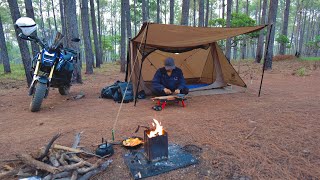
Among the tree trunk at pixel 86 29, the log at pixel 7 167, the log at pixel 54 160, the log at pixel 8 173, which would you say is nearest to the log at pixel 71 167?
the log at pixel 54 160

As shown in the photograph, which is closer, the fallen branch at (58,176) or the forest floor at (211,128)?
the fallen branch at (58,176)

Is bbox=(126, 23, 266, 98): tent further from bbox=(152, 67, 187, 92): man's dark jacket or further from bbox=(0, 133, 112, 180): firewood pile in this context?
bbox=(0, 133, 112, 180): firewood pile

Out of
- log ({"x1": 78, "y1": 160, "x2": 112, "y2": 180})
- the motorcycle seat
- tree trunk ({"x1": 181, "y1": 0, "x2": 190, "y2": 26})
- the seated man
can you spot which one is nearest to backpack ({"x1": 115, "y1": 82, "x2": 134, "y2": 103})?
the seated man

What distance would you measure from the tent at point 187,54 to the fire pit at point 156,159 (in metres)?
2.35

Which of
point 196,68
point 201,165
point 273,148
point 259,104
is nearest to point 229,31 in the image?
point 259,104

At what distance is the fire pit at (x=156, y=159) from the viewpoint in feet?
6.84

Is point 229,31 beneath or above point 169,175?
above

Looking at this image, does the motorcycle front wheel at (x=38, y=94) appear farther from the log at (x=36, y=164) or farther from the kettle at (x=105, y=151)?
the kettle at (x=105, y=151)

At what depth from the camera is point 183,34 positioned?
15.8 feet

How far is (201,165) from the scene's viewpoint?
2.16m

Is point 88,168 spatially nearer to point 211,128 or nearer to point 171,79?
point 211,128

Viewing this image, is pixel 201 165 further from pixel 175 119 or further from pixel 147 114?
pixel 147 114

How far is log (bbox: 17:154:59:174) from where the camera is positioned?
6.15ft

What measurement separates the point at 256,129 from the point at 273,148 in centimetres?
61
